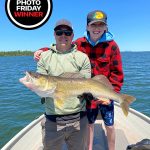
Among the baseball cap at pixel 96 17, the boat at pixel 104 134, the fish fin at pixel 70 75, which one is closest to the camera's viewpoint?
the fish fin at pixel 70 75

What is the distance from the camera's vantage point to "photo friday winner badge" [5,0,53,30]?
8.81 meters

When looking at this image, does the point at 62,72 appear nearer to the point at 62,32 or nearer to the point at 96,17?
the point at 62,32

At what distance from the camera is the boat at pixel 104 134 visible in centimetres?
650

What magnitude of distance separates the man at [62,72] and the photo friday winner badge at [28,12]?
4501mm

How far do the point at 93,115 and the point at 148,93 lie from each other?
1623 cm

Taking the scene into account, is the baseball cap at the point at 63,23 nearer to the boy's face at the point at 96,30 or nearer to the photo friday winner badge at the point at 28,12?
the boy's face at the point at 96,30

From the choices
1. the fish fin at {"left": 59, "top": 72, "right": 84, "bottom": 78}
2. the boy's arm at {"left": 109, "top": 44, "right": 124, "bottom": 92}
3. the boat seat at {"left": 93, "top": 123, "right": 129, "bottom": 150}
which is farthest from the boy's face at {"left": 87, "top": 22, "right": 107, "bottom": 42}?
the boat seat at {"left": 93, "top": 123, "right": 129, "bottom": 150}

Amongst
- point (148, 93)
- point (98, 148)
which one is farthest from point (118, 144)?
point (148, 93)

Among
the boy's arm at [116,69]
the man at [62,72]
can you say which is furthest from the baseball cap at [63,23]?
the boy's arm at [116,69]

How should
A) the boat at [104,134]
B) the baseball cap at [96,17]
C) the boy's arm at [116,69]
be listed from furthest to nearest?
the boat at [104,134]
the boy's arm at [116,69]
the baseball cap at [96,17]

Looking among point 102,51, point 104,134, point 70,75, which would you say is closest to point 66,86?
point 70,75

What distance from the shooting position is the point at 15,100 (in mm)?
19422

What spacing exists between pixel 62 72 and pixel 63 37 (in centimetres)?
52

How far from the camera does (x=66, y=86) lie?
4270 mm
